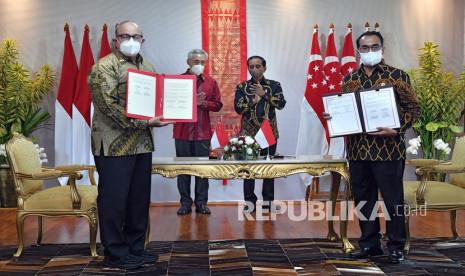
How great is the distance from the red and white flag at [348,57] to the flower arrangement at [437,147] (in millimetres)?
1082

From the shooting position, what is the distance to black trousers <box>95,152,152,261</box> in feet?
9.91

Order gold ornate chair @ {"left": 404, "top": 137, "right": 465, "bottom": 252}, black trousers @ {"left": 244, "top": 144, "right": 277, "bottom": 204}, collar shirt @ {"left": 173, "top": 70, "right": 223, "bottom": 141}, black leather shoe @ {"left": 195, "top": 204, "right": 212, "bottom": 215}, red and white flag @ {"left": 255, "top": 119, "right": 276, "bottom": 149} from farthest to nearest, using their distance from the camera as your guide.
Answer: black leather shoe @ {"left": 195, "top": 204, "right": 212, "bottom": 215} → collar shirt @ {"left": 173, "top": 70, "right": 223, "bottom": 141} → black trousers @ {"left": 244, "top": 144, "right": 277, "bottom": 204} → red and white flag @ {"left": 255, "top": 119, "right": 276, "bottom": 149} → gold ornate chair @ {"left": 404, "top": 137, "right": 465, "bottom": 252}

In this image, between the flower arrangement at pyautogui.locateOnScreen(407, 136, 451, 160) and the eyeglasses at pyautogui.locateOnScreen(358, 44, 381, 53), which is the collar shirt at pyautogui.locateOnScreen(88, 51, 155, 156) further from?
the flower arrangement at pyautogui.locateOnScreen(407, 136, 451, 160)

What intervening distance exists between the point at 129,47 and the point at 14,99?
10.1 feet

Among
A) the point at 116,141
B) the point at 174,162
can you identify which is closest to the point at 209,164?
the point at 174,162

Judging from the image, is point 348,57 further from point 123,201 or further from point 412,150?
point 123,201

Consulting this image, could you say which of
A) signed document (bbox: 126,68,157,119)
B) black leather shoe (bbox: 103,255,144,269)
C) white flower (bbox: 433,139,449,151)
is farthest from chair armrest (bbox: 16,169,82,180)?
white flower (bbox: 433,139,449,151)

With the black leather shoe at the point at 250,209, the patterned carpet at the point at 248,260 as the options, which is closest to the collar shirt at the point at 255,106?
the black leather shoe at the point at 250,209

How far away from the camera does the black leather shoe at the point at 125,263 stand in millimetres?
3094

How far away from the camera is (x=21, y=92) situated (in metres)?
5.52

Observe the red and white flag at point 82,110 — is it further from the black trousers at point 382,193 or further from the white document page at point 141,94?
the black trousers at point 382,193

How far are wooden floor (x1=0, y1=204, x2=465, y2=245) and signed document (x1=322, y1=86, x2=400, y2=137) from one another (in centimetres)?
127

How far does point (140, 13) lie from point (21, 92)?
64.4 inches

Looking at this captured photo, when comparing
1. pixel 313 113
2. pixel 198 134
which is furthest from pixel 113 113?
pixel 313 113
